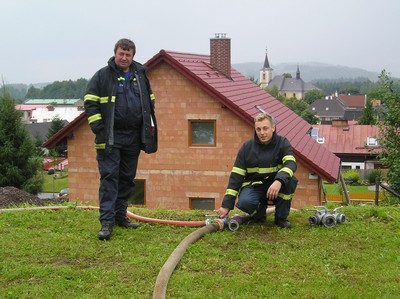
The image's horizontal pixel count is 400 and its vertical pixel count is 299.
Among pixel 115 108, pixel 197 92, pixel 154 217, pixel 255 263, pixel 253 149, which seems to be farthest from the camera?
pixel 197 92

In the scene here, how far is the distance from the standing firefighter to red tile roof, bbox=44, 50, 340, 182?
405 inches

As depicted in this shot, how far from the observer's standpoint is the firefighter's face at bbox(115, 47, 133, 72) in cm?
565

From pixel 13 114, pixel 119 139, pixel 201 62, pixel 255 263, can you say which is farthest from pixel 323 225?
pixel 13 114

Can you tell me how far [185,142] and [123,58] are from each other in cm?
1206

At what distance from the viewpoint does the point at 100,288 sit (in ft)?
14.3

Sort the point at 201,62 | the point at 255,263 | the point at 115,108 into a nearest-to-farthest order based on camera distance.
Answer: the point at 255,263, the point at 115,108, the point at 201,62

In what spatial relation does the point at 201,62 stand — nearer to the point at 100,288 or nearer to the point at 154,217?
the point at 154,217

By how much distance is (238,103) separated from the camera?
17.2m

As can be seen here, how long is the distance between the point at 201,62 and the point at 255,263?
15.9 meters

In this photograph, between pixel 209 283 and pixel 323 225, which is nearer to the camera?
pixel 209 283

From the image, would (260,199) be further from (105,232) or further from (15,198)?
(15,198)

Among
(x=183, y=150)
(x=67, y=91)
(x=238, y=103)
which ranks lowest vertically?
(x=183, y=150)

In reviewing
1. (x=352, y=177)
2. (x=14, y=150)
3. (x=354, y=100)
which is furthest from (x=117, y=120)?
(x=354, y=100)

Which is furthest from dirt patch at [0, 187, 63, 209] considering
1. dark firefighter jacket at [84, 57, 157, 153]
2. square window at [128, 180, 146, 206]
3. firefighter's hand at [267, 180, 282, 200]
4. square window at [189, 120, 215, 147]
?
square window at [189, 120, 215, 147]
